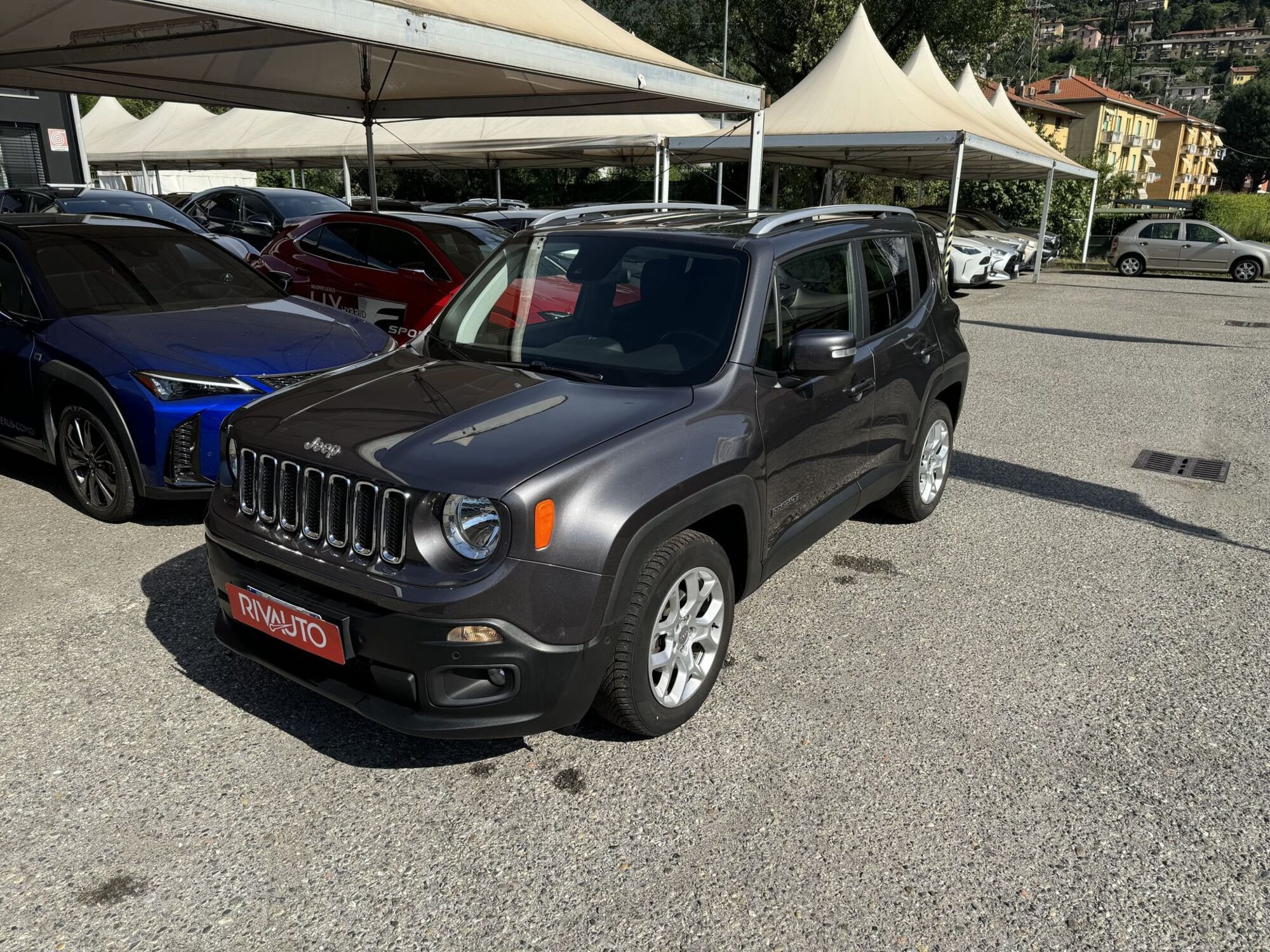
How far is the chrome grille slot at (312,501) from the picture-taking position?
2914 mm

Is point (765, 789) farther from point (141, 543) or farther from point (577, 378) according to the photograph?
point (141, 543)

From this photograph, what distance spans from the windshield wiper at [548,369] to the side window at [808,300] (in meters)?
0.62

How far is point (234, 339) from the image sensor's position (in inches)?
201

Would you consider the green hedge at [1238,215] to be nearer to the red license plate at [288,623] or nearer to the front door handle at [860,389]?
the front door handle at [860,389]

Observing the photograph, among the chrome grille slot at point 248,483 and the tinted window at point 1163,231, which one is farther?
the tinted window at point 1163,231

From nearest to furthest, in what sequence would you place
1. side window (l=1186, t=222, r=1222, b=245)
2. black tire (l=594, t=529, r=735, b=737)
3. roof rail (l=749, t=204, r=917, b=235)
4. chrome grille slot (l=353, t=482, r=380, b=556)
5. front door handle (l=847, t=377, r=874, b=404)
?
chrome grille slot (l=353, t=482, r=380, b=556) < black tire (l=594, t=529, r=735, b=737) < roof rail (l=749, t=204, r=917, b=235) < front door handle (l=847, t=377, r=874, b=404) < side window (l=1186, t=222, r=1222, b=245)

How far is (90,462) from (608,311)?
10.3 feet

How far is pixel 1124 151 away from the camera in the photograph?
7888cm

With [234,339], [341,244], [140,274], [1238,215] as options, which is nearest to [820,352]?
[234,339]

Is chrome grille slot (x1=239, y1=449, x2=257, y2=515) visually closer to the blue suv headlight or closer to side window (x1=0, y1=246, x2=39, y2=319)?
the blue suv headlight

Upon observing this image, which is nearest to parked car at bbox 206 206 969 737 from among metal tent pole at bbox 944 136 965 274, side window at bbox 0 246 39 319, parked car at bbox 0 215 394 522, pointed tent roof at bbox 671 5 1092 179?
parked car at bbox 0 215 394 522

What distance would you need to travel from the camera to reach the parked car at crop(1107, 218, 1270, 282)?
76.6 feet

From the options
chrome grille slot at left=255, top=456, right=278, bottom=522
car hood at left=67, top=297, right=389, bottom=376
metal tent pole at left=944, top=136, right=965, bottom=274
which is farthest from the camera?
metal tent pole at left=944, top=136, right=965, bottom=274

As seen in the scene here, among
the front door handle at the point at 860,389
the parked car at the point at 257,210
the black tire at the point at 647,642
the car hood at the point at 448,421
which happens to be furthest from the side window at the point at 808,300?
the parked car at the point at 257,210
